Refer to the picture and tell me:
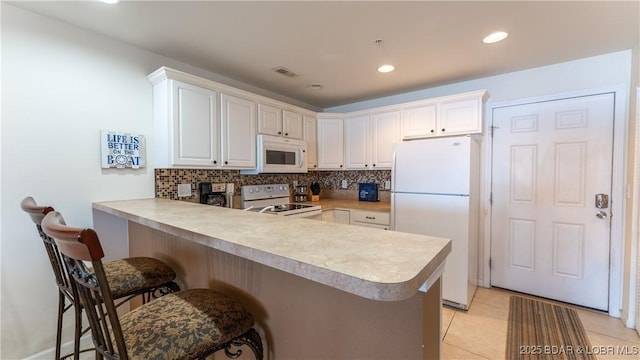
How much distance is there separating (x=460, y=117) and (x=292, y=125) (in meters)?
1.89

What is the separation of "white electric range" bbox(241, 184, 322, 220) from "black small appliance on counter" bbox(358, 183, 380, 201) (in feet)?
2.79

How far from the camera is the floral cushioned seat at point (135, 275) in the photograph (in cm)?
137

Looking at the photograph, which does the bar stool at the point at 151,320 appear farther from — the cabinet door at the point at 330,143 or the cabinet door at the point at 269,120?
the cabinet door at the point at 330,143

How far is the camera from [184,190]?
253cm

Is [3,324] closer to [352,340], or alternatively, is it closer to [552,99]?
[352,340]

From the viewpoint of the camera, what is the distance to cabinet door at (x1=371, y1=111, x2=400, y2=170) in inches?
129

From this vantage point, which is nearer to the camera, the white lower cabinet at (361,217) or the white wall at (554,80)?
the white wall at (554,80)

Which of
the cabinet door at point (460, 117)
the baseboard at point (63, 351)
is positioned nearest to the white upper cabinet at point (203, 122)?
the baseboard at point (63, 351)

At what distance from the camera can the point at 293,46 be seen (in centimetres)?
218

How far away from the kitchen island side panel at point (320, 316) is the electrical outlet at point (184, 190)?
1.25m

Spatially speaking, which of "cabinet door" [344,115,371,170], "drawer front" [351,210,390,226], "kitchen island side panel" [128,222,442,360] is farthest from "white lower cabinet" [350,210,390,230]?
"kitchen island side panel" [128,222,442,360]

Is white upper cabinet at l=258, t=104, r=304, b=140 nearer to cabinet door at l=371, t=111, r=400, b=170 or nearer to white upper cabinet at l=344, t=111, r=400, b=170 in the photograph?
white upper cabinet at l=344, t=111, r=400, b=170

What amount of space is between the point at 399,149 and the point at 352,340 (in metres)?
2.20

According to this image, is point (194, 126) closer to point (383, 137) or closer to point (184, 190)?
point (184, 190)
